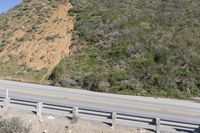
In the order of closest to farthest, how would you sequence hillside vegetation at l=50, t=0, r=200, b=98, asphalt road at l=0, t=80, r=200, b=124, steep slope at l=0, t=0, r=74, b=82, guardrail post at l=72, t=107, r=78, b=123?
guardrail post at l=72, t=107, r=78, b=123 → asphalt road at l=0, t=80, r=200, b=124 → hillside vegetation at l=50, t=0, r=200, b=98 → steep slope at l=0, t=0, r=74, b=82

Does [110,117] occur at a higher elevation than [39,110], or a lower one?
lower

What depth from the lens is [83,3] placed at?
43906 millimetres

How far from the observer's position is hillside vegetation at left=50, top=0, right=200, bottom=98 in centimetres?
2681

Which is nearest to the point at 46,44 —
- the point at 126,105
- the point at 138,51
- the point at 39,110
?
the point at 138,51

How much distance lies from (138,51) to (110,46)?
308 centimetres

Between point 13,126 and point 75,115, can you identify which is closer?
point 13,126

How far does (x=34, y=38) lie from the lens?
1564 inches

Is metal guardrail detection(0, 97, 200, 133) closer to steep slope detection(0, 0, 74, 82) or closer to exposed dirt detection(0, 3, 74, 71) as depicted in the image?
steep slope detection(0, 0, 74, 82)

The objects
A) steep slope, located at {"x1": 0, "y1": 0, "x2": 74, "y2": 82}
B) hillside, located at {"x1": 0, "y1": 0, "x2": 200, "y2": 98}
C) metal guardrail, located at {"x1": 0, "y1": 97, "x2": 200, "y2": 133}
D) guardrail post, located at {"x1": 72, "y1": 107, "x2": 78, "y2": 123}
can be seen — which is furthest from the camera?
steep slope, located at {"x1": 0, "y1": 0, "x2": 74, "y2": 82}

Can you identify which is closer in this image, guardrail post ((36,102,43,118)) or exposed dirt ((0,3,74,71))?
guardrail post ((36,102,43,118))

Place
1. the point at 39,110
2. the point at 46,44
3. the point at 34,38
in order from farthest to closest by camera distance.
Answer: the point at 34,38
the point at 46,44
the point at 39,110

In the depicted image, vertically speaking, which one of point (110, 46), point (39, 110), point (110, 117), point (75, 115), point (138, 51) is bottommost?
point (110, 117)

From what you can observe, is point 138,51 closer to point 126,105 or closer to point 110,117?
point 126,105

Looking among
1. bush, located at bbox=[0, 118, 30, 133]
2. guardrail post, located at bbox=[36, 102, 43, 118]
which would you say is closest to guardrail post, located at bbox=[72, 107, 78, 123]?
guardrail post, located at bbox=[36, 102, 43, 118]
